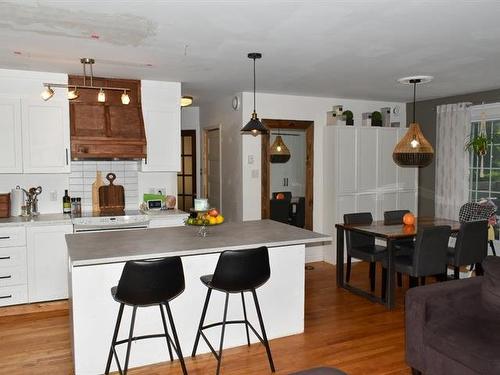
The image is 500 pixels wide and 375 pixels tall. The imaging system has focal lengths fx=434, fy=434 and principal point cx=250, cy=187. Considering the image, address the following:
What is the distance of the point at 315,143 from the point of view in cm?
650

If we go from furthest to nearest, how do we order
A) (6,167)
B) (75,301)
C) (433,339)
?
(6,167) < (75,301) < (433,339)

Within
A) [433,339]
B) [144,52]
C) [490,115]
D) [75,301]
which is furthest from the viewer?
[490,115]

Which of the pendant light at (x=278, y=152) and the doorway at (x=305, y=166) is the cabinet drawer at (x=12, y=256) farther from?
the pendant light at (x=278, y=152)

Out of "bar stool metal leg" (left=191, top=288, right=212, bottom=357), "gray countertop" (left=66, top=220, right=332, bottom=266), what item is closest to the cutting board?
"gray countertop" (left=66, top=220, right=332, bottom=266)

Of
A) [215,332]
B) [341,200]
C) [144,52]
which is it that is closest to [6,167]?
[144,52]

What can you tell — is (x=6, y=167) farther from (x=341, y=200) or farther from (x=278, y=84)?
(x=341, y=200)

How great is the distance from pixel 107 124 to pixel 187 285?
2414 millimetres

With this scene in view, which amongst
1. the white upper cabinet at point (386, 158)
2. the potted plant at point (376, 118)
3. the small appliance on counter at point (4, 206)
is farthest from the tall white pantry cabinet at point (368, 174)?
the small appliance on counter at point (4, 206)

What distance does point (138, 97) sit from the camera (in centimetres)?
511

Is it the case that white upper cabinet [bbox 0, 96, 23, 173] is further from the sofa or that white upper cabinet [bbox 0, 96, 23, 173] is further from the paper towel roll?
the sofa

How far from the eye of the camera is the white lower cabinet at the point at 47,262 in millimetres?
4477

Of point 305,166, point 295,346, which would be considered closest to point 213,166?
point 305,166

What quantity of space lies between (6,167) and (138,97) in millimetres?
1611

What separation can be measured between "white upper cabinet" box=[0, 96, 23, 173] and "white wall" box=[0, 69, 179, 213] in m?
0.12
